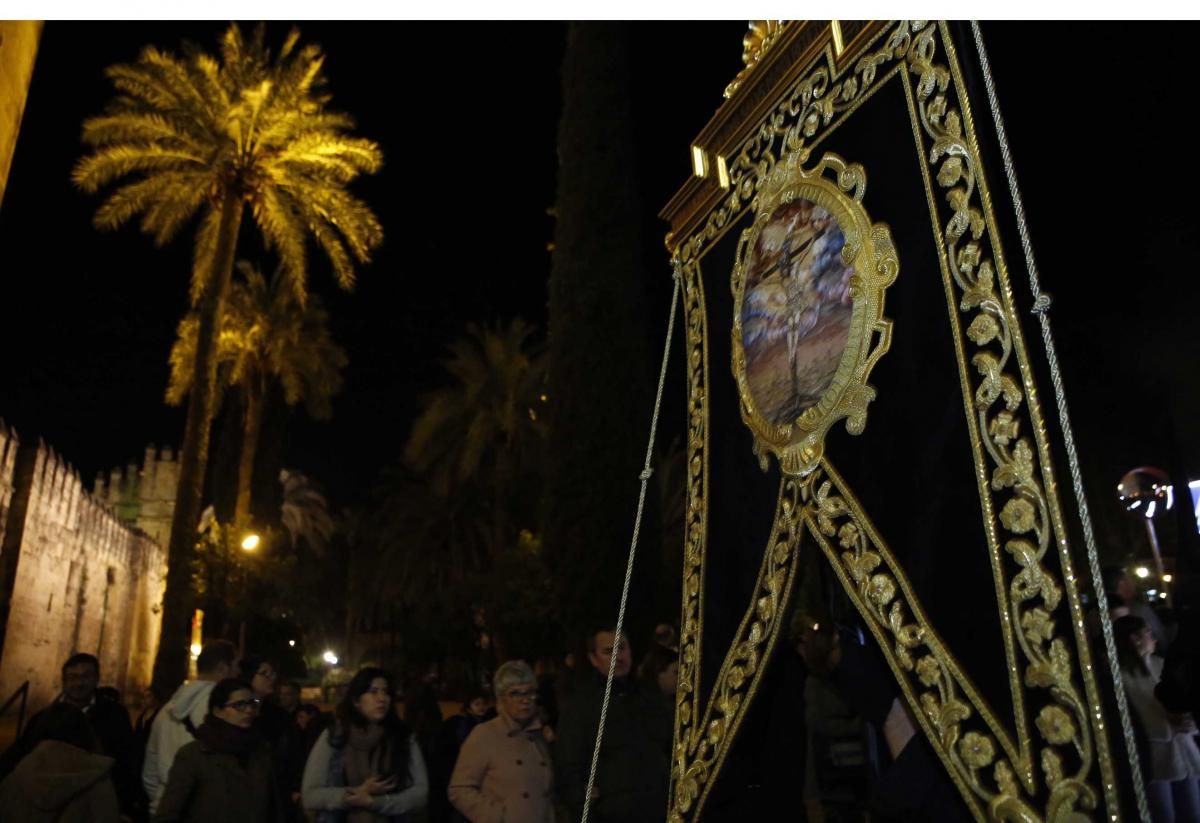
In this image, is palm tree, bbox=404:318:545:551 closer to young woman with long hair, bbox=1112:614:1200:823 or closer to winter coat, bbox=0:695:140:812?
winter coat, bbox=0:695:140:812

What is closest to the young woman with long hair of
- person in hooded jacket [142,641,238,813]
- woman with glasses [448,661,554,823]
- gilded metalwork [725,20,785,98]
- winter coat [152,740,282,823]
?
woman with glasses [448,661,554,823]

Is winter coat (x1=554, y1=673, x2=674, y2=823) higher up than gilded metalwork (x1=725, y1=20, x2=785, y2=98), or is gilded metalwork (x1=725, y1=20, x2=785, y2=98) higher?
gilded metalwork (x1=725, y1=20, x2=785, y2=98)

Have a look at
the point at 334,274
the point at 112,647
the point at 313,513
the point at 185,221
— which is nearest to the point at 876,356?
the point at 334,274

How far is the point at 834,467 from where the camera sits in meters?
2.59

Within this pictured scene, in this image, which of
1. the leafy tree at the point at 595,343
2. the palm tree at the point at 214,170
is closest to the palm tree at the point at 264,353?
the palm tree at the point at 214,170

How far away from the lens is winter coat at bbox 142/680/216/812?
16.8 feet

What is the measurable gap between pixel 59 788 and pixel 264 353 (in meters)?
19.9

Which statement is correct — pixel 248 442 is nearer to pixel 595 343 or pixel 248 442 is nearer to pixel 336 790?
pixel 595 343

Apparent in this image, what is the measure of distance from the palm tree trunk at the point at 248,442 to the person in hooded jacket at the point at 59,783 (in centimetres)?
1854

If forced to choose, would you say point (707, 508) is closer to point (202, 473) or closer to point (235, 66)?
point (202, 473)

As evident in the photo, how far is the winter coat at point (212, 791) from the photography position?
393 centimetres

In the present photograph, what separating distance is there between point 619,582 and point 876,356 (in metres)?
9.06

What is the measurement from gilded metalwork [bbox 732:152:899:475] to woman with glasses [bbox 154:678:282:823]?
2.82 m

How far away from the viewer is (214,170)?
15.7 meters
